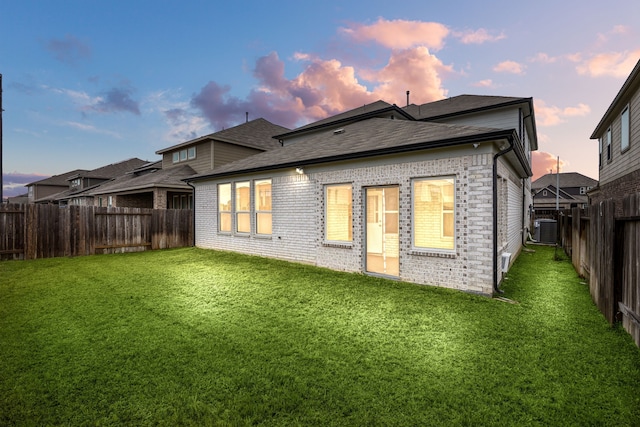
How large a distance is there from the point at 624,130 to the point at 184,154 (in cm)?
2426

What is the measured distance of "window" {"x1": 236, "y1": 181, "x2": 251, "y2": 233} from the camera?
11.1m

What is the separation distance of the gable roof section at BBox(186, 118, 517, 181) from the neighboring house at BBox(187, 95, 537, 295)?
0.10ft

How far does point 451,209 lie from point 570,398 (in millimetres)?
4401

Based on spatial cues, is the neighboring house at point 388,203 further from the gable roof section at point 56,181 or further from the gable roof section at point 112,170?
the gable roof section at point 56,181

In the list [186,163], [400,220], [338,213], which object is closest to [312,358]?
[400,220]

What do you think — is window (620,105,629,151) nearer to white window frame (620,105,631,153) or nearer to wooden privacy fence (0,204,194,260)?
white window frame (620,105,631,153)

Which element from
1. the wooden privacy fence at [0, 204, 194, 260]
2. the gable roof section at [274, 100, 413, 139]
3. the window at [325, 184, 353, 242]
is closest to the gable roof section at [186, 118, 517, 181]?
the window at [325, 184, 353, 242]

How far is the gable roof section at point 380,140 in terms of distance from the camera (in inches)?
238

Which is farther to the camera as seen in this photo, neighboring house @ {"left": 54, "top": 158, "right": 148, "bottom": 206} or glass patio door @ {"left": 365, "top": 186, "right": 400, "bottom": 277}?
neighboring house @ {"left": 54, "top": 158, "right": 148, "bottom": 206}

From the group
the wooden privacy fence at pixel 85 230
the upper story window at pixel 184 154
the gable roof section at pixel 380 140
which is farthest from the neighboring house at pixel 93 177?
the gable roof section at pixel 380 140

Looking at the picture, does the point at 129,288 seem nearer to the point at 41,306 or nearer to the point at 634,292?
the point at 41,306

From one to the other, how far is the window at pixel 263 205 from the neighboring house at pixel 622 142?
11732mm

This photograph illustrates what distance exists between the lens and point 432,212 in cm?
682

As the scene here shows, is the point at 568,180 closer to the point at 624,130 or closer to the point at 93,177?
the point at 624,130
